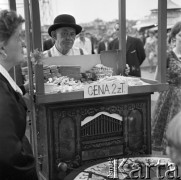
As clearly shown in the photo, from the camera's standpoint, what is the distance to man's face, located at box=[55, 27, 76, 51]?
117 inches

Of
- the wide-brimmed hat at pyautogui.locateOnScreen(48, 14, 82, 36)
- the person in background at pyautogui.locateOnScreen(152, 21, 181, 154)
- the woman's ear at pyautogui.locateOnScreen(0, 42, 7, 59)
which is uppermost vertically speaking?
the wide-brimmed hat at pyautogui.locateOnScreen(48, 14, 82, 36)

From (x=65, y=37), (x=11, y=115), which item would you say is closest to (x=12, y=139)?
(x=11, y=115)

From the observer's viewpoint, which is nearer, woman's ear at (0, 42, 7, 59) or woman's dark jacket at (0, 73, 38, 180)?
woman's dark jacket at (0, 73, 38, 180)

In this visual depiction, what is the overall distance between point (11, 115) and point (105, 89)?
2.68ft

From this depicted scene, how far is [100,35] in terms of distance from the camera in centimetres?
1227

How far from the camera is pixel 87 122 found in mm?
2174

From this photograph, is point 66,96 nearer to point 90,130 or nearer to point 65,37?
point 90,130

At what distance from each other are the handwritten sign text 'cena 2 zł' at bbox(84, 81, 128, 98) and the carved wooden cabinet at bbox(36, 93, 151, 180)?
73 millimetres

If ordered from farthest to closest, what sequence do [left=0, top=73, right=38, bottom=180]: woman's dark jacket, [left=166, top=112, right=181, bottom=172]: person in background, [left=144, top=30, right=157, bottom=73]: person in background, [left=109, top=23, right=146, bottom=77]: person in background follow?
[left=144, top=30, right=157, bottom=73]: person in background
[left=109, top=23, right=146, bottom=77]: person in background
[left=0, top=73, right=38, bottom=180]: woman's dark jacket
[left=166, top=112, right=181, bottom=172]: person in background

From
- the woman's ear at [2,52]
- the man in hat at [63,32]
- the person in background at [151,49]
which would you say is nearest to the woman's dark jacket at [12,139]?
the woman's ear at [2,52]

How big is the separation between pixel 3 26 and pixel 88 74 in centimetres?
103

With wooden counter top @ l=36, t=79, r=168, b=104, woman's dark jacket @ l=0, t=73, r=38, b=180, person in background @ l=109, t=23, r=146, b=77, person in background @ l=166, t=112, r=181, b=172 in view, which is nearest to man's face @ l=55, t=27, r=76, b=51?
wooden counter top @ l=36, t=79, r=168, b=104

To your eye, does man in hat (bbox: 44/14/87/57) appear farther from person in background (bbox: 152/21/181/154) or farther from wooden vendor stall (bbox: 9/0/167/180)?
person in background (bbox: 152/21/181/154)

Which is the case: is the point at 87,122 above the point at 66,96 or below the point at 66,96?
below
